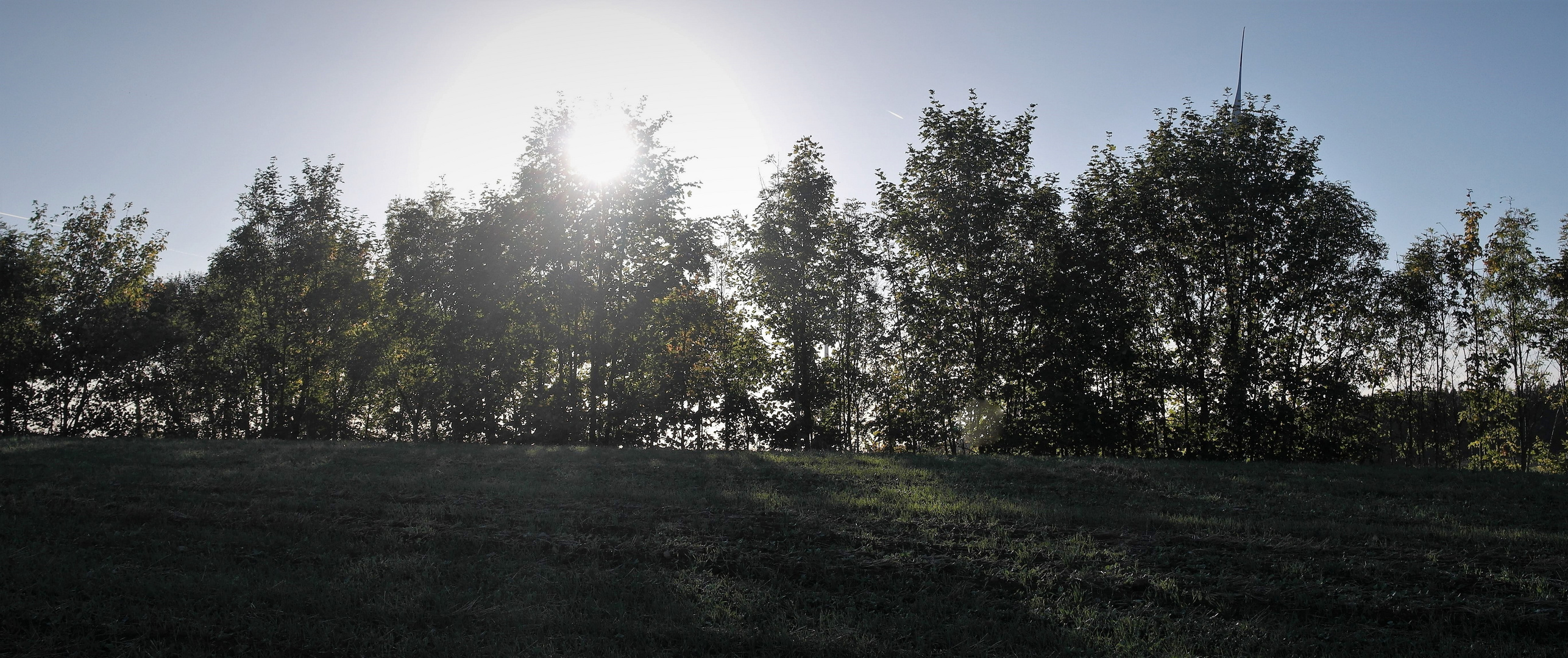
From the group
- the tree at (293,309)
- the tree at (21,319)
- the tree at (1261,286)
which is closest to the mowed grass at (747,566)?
the tree at (1261,286)

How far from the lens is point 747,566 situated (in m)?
8.27

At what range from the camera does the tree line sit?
83.4 ft

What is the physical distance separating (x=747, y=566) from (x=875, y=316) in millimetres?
21463

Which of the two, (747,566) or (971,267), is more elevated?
(971,267)

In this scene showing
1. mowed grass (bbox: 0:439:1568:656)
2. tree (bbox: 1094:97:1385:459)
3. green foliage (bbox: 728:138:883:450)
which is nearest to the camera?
mowed grass (bbox: 0:439:1568:656)

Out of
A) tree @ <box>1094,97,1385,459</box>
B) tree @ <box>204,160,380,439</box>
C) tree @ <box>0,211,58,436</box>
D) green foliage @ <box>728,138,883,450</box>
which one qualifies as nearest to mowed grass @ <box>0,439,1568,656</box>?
tree @ <box>1094,97,1385,459</box>

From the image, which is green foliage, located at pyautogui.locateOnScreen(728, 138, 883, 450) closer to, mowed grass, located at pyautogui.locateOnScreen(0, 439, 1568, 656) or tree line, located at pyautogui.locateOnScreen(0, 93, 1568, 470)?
tree line, located at pyautogui.locateOnScreen(0, 93, 1568, 470)

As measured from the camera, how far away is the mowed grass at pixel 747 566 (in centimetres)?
632

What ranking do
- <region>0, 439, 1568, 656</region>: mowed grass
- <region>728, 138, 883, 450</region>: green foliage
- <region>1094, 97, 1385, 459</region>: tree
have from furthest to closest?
1. <region>728, 138, 883, 450</region>: green foliage
2. <region>1094, 97, 1385, 459</region>: tree
3. <region>0, 439, 1568, 656</region>: mowed grass

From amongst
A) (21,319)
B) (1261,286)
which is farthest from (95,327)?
(1261,286)

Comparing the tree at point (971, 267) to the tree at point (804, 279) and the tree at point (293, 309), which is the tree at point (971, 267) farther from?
the tree at point (293, 309)

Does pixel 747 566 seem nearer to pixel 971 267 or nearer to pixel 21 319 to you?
pixel 971 267

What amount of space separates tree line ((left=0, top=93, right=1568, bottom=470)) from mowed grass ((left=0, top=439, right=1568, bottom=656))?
12522 millimetres

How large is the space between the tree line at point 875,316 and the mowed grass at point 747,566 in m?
12.5
